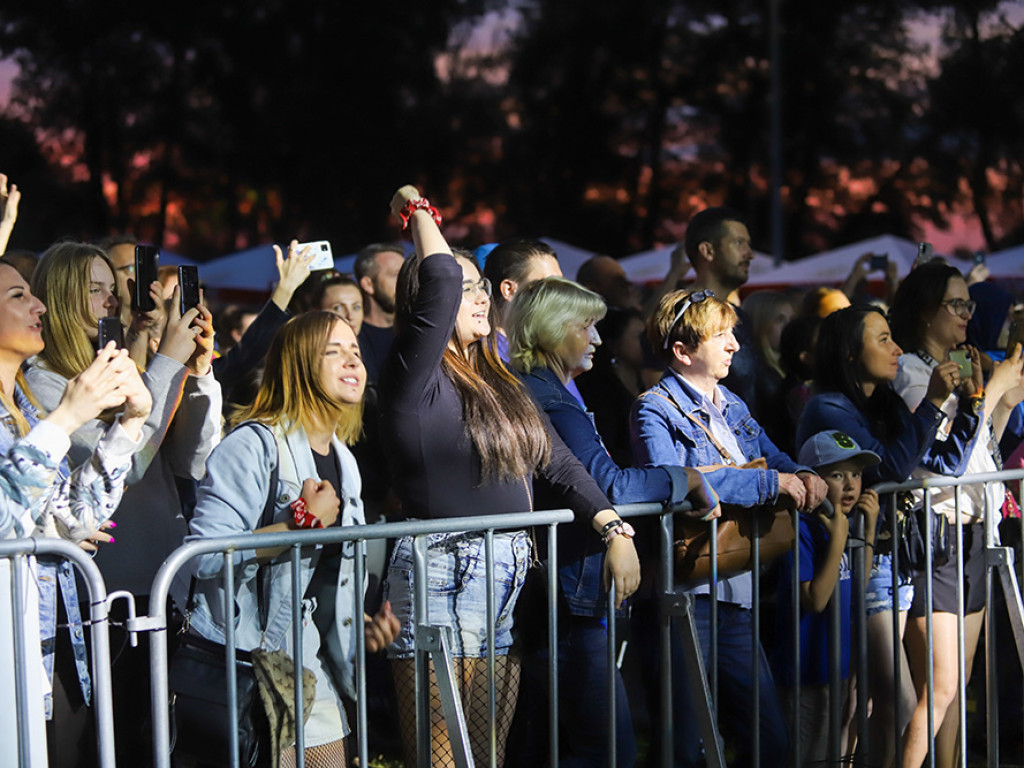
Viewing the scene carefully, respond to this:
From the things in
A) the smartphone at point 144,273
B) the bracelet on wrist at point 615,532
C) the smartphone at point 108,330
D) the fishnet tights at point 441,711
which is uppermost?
the smartphone at point 144,273

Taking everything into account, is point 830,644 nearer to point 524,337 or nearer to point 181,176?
point 524,337

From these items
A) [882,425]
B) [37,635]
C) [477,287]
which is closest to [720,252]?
[882,425]

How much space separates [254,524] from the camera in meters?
3.90

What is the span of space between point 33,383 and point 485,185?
19797 millimetres

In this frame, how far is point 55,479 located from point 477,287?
135 cm

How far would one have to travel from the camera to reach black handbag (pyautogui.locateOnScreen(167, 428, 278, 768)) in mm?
Result: 3443

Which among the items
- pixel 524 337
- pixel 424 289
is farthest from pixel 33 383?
pixel 524 337

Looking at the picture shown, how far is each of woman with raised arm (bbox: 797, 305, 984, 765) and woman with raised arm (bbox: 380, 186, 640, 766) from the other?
128 centimetres

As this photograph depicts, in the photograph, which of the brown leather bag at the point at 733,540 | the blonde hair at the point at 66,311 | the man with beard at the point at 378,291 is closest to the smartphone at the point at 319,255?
the man with beard at the point at 378,291

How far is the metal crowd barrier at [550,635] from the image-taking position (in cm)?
321

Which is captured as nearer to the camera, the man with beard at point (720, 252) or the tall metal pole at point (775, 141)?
the man with beard at point (720, 252)

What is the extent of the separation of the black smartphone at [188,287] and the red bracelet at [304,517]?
2.18 ft

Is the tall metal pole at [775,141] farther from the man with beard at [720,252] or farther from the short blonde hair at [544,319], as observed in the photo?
the short blonde hair at [544,319]

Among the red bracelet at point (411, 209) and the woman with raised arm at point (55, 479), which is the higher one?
the red bracelet at point (411, 209)
